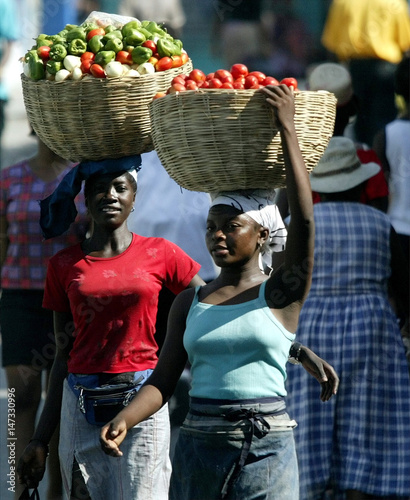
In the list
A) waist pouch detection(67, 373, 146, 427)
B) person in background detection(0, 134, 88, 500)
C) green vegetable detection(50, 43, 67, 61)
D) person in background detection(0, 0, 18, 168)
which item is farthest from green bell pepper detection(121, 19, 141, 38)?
person in background detection(0, 0, 18, 168)

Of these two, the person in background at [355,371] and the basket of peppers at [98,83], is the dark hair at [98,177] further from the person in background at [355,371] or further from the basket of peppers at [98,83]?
the person in background at [355,371]

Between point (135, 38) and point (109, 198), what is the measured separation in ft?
1.97

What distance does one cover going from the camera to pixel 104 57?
12.0 feet

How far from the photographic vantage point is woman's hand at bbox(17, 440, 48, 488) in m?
3.76

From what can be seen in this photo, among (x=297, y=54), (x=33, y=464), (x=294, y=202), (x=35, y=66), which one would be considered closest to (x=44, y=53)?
(x=35, y=66)

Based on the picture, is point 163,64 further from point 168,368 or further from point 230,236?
point 168,368

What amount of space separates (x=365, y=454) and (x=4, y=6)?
524 centimetres

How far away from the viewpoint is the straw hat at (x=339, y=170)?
16.7ft

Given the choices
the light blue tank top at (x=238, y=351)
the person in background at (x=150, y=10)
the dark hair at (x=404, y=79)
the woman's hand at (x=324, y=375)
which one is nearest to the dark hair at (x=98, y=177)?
the light blue tank top at (x=238, y=351)

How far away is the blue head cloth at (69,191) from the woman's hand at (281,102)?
0.86 metres

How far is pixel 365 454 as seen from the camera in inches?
191

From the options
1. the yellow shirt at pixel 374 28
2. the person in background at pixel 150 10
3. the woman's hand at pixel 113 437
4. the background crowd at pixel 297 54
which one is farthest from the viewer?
the person in background at pixel 150 10

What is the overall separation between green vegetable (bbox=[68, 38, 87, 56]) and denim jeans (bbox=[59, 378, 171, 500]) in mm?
1191

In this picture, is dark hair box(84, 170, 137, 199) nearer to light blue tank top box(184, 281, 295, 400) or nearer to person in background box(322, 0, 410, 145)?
light blue tank top box(184, 281, 295, 400)
